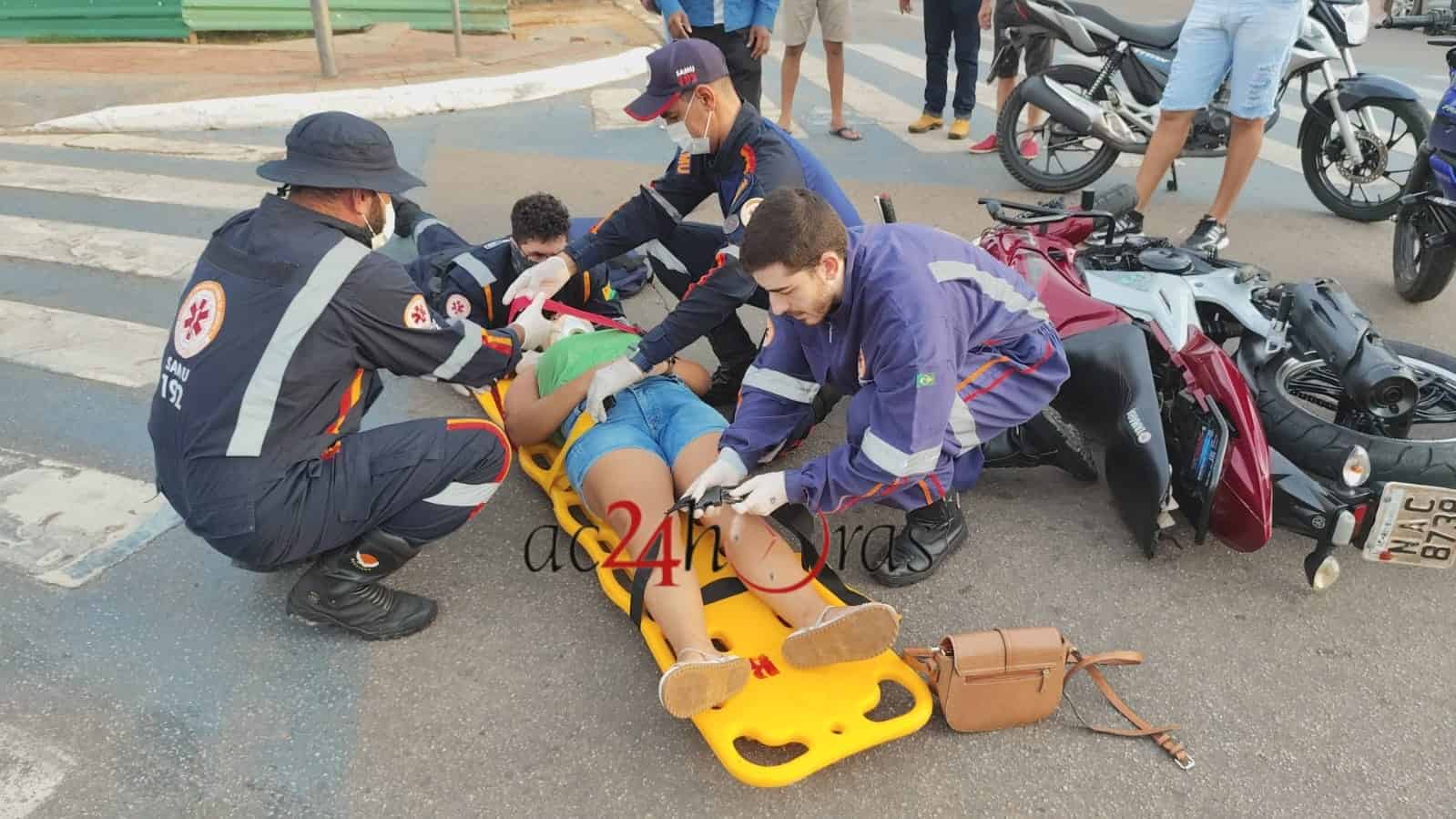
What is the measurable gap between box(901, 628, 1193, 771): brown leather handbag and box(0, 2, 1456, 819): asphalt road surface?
0.15ft

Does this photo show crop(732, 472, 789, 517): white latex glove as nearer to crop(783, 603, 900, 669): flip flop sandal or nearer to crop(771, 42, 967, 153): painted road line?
crop(783, 603, 900, 669): flip flop sandal

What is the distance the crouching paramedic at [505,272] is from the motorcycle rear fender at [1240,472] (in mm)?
2351

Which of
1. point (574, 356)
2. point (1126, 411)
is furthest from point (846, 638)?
point (574, 356)

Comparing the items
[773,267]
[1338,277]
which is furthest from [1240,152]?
[773,267]

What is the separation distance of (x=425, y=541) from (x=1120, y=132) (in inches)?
192

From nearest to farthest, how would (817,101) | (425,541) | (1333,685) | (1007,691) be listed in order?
(1007,691) → (1333,685) → (425,541) → (817,101)

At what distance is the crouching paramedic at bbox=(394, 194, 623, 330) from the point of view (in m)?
4.04

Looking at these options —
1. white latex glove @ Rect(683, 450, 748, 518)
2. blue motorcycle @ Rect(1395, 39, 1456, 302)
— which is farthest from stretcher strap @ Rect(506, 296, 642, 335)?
blue motorcycle @ Rect(1395, 39, 1456, 302)

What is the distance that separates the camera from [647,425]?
3.19 metres

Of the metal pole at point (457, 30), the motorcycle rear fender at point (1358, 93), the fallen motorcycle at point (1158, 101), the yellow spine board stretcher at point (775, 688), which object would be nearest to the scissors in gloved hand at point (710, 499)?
the yellow spine board stretcher at point (775, 688)

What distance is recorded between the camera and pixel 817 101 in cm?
886

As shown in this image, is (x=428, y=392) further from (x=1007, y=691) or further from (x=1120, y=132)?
(x=1120, y=132)

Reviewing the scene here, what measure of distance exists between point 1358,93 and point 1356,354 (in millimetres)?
3367

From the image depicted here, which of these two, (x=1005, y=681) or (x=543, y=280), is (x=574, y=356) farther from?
(x=1005, y=681)
